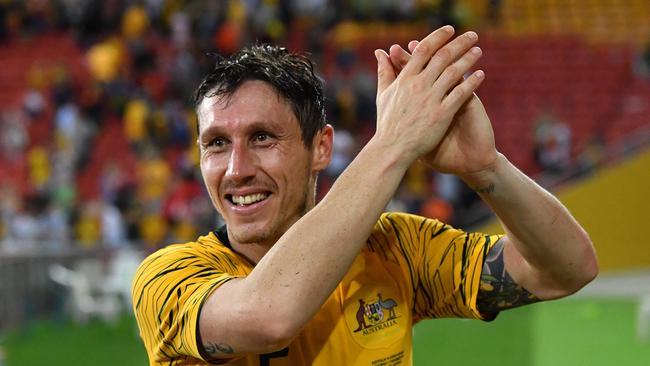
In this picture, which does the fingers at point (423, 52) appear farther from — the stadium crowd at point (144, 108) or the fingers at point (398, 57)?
the stadium crowd at point (144, 108)

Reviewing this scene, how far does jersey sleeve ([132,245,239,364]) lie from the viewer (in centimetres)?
263

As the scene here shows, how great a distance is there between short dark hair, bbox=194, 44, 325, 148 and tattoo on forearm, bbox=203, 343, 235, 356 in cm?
74

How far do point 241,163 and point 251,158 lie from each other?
0.13 feet

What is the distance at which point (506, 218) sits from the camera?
2951mm

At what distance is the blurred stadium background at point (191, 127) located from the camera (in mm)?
13312

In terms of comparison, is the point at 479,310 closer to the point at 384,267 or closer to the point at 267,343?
the point at 384,267

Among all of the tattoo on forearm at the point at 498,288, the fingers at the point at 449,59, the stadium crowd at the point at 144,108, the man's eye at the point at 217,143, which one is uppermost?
the stadium crowd at the point at 144,108

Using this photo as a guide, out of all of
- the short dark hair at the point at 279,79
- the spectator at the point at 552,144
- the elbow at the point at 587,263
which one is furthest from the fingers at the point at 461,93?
the spectator at the point at 552,144

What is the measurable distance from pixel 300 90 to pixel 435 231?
678mm

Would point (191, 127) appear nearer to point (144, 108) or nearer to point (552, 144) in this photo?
point (144, 108)

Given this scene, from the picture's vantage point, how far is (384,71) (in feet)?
9.45

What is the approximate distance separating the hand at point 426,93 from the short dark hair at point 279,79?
292 millimetres

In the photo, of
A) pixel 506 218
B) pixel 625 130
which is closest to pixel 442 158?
pixel 506 218

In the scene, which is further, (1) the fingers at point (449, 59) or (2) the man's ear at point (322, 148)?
(2) the man's ear at point (322, 148)
